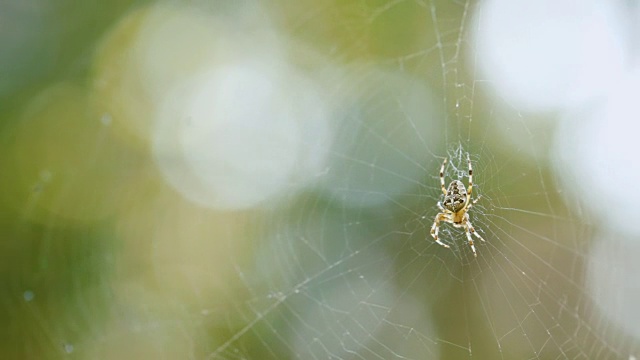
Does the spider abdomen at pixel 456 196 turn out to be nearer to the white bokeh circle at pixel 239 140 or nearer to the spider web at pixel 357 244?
the spider web at pixel 357 244

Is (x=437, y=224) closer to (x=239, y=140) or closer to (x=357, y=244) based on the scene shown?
(x=357, y=244)

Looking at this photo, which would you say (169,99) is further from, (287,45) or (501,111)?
(501,111)

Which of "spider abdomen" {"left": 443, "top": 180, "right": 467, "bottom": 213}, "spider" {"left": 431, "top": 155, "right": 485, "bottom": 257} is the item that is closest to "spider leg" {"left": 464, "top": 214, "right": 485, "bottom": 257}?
"spider" {"left": 431, "top": 155, "right": 485, "bottom": 257}

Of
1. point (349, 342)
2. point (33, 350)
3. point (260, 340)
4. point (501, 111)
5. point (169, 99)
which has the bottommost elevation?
point (33, 350)

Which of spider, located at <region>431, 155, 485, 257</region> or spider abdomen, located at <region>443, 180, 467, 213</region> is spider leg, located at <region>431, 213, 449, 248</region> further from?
spider abdomen, located at <region>443, 180, 467, 213</region>

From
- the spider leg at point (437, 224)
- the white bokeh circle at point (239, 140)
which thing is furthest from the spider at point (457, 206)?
the white bokeh circle at point (239, 140)

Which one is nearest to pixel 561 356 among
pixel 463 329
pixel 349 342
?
pixel 463 329

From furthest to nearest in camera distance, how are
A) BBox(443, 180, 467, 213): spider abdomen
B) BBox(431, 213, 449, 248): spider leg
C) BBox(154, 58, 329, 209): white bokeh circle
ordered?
BBox(154, 58, 329, 209): white bokeh circle, BBox(431, 213, 449, 248): spider leg, BBox(443, 180, 467, 213): spider abdomen
